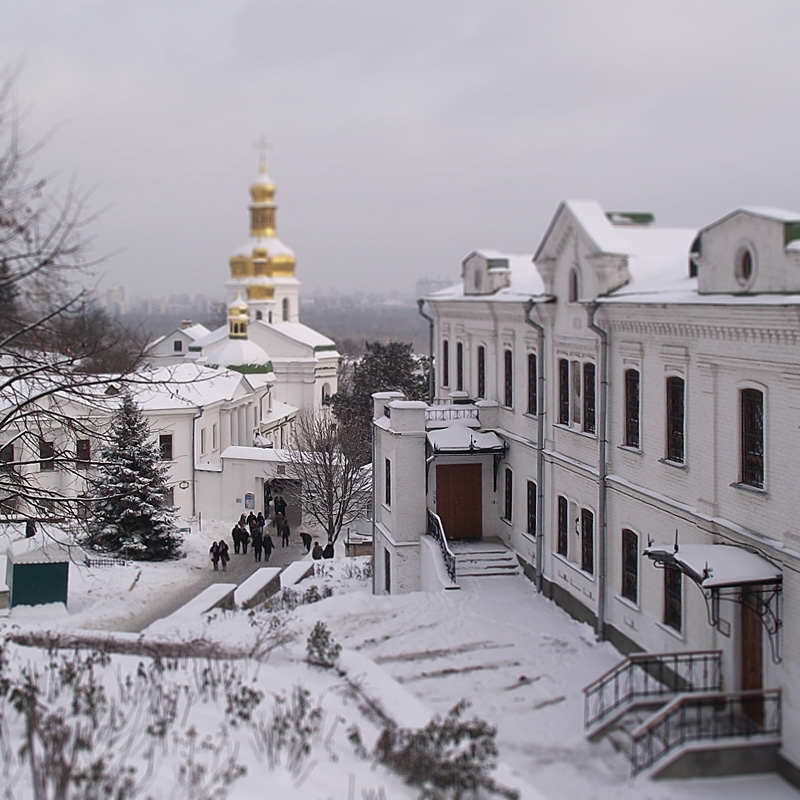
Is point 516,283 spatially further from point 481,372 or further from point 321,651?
point 321,651

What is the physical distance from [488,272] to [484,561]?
20.8ft

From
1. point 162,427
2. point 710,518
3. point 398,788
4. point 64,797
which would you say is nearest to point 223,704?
point 398,788

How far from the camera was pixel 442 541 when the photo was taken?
19.1 metres

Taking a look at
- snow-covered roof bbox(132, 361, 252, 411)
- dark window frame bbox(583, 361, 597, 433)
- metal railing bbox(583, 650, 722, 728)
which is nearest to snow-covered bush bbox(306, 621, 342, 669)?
metal railing bbox(583, 650, 722, 728)

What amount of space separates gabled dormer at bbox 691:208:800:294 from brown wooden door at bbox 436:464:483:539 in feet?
31.0

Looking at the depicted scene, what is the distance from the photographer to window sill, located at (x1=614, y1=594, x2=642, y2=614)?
1474 cm

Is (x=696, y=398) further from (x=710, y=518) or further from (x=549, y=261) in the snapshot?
(x=549, y=261)

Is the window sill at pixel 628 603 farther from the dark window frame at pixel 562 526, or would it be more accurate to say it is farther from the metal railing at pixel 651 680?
the dark window frame at pixel 562 526

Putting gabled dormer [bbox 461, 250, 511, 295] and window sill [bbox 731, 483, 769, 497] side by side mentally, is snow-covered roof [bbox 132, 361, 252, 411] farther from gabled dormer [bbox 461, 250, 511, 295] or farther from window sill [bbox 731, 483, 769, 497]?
window sill [bbox 731, 483, 769, 497]

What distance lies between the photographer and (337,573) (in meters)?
24.0

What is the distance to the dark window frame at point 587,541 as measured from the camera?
16600 mm

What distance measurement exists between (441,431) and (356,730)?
1172 cm

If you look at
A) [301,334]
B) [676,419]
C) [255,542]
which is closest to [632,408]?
[676,419]

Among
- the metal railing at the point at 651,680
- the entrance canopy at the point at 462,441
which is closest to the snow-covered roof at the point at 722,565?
the metal railing at the point at 651,680
